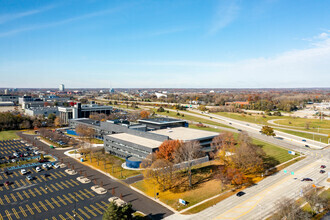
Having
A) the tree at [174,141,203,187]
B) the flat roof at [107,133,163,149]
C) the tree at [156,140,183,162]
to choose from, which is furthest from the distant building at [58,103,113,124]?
the tree at [174,141,203,187]

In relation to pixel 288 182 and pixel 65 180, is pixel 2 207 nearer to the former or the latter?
pixel 65 180

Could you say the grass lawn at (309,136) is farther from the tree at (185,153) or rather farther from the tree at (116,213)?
the tree at (116,213)

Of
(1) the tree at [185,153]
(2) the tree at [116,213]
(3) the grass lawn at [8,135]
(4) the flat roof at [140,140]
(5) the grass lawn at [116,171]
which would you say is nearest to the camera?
(2) the tree at [116,213]

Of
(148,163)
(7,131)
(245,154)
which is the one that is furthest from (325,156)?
(7,131)

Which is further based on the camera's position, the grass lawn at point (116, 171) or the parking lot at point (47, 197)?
the grass lawn at point (116, 171)

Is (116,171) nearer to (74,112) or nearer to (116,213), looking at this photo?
(116,213)

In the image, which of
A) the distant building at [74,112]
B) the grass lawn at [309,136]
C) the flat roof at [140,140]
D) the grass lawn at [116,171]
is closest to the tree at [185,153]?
the flat roof at [140,140]

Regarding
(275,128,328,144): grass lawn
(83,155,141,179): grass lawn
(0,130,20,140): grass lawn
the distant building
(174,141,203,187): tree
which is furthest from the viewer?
the distant building

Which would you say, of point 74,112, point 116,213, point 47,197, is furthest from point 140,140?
point 74,112

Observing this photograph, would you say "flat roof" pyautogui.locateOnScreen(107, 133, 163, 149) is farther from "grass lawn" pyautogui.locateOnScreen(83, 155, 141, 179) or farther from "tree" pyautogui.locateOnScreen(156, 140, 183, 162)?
"grass lawn" pyautogui.locateOnScreen(83, 155, 141, 179)
